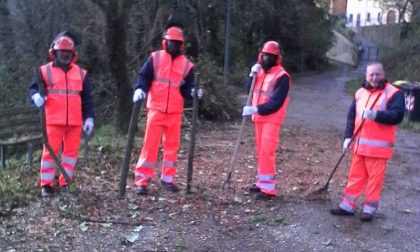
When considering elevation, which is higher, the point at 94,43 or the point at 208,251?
the point at 94,43

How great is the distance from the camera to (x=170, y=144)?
25.0ft

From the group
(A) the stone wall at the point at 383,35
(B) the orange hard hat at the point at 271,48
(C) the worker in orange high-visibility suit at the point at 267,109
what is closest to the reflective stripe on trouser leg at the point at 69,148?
(C) the worker in orange high-visibility suit at the point at 267,109

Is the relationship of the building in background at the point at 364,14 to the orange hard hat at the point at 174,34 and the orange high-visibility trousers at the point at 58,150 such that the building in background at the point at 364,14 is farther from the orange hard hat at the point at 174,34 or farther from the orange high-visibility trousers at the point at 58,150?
the orange high-visibility trousers at the point at 58,150

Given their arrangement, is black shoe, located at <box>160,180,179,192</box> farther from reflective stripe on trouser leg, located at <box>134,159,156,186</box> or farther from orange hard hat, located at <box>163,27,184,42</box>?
orange hard hat, located at <box>163,27,184,42</box>

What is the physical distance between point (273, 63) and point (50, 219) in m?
2.92

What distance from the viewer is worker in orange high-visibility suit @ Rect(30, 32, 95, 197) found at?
711 centimetres

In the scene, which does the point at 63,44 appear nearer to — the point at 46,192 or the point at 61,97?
the point at 61,97

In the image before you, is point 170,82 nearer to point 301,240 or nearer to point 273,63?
point 273,63

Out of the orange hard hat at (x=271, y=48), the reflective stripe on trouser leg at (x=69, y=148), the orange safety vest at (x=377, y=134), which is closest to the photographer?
the orange safety vest at (x=377, y=134)

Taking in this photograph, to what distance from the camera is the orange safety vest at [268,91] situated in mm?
7520

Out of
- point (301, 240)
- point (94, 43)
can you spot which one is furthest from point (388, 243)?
point (94, 43)

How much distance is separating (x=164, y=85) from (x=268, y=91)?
3.75ft

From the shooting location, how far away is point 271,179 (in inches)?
299

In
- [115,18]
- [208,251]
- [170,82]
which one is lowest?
[208,251]
